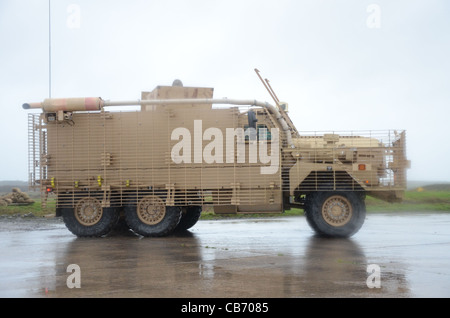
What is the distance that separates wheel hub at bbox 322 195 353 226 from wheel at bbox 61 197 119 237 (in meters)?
5.62

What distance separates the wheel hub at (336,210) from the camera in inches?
529

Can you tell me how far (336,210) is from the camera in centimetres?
1348

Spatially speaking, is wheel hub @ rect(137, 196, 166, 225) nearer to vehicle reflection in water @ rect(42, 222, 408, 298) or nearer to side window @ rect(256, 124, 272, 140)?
vehicle reflection in water @ rect(42, 222, 408, 298)

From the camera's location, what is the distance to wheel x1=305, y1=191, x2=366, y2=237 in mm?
13305

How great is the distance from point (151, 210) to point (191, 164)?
1.63 m

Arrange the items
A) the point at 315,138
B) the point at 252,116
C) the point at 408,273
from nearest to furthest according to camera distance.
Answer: the point at 408,273 < the point at 252,116 < the point at 315,138

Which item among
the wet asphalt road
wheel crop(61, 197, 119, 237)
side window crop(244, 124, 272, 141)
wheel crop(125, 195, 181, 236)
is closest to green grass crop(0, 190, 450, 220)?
wheel crop(61, 197, 119, 237)

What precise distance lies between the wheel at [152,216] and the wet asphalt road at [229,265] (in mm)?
445

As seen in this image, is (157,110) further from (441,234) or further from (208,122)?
(441,234)

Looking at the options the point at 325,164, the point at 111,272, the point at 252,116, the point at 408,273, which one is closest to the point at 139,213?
the point at 252,116

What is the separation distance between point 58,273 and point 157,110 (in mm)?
6852

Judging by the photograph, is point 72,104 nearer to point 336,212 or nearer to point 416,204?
point 336,212

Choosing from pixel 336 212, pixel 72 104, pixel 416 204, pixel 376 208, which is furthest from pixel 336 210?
pixel 416 204

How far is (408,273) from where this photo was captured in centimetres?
786
